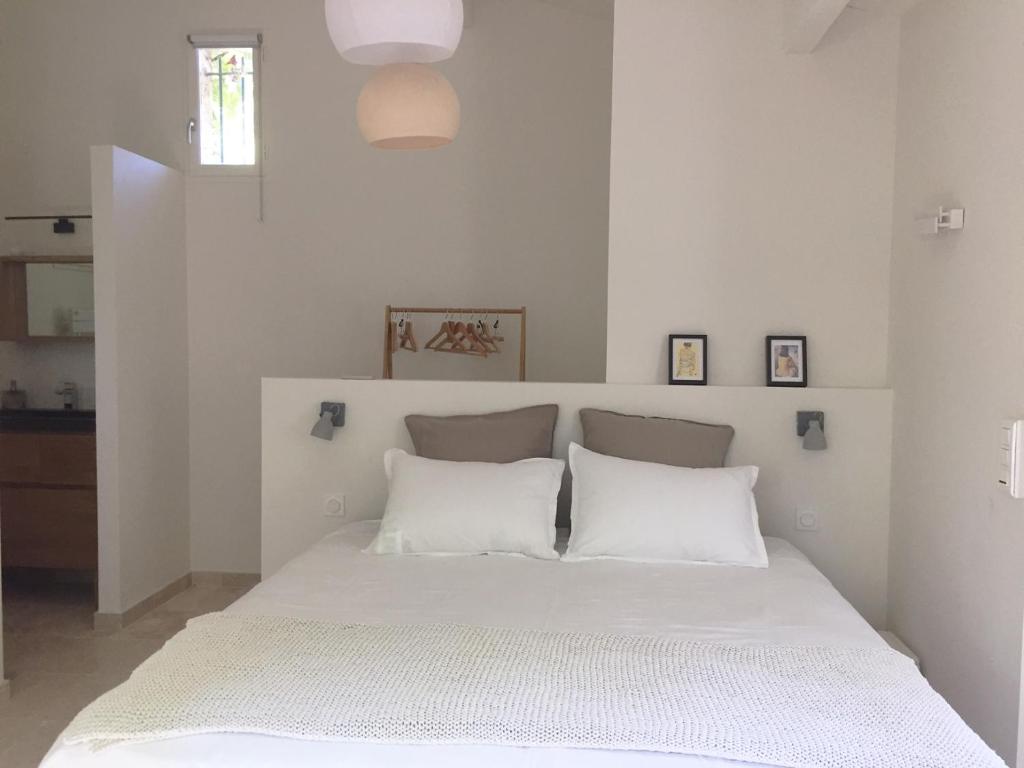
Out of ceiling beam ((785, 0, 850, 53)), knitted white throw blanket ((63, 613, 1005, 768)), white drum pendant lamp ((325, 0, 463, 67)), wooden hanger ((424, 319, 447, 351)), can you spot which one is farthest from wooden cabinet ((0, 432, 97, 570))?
ceiling beam ((785, 0, 850, 53))

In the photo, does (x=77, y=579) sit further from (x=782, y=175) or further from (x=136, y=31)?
(x=782, y=175)

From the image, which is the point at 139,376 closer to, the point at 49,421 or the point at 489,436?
the point at 49,421

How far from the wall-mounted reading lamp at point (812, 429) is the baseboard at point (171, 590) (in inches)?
111

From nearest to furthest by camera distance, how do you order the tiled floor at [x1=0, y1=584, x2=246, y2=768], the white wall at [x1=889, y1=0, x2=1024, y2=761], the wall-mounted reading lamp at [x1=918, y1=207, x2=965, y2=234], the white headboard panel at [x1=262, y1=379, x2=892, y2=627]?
1. the white wall at [x1=889, y1=0, x2=1024, y2=761]
2. the wall-mounted reading lamp at [x1=918, y1=207, x2=965, y2=234]
3. the tiled floor at [x1=0, y1=584, x2=246, y2=768]
4. the white headboard panel at [x1=262, y1=379, x2=892, y2=627]

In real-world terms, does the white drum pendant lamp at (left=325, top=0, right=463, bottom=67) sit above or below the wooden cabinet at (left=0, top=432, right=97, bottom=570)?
above

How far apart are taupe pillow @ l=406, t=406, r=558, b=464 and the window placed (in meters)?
2.04

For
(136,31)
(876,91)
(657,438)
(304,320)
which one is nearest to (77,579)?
(304,320)

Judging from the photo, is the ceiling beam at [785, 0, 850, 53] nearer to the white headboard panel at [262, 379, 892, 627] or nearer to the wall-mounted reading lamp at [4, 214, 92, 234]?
the white headboard panel at [262, 379, 892, 627]

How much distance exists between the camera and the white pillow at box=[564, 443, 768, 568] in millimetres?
2990

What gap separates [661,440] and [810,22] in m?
1.49

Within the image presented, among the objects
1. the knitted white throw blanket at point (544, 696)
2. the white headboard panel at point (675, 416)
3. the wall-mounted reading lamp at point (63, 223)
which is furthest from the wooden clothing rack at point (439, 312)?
the knitted white throw blanket at point (544, 696)

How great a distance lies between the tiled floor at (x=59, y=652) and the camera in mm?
3180

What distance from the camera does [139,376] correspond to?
432cm

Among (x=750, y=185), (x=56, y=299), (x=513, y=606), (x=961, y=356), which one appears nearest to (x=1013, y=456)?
(x=961, y=356)
